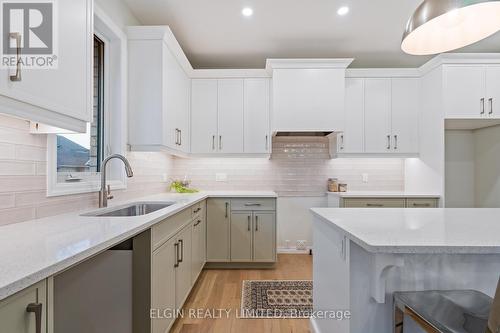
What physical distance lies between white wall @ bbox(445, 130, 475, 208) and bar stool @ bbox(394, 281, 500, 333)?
9.96ft

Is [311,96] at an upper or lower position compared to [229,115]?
upper

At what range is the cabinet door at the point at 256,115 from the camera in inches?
143

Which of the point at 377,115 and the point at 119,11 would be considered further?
the point at 377,115

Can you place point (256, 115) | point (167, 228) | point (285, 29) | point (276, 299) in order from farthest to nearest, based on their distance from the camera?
point (256, 115) → point (285, 29) → point (276, 299) → point (167, 228)

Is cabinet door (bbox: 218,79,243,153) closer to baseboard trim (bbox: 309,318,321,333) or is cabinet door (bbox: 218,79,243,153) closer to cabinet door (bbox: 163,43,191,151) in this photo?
cabinet door (bbox: 163,43,191,151)

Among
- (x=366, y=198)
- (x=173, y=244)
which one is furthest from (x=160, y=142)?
(x=366, y=198)

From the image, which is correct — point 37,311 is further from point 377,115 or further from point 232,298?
point 377,115

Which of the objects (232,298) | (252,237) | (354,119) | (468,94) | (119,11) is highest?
(119,11)

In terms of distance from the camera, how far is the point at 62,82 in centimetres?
123

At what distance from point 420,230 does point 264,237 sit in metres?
2.25

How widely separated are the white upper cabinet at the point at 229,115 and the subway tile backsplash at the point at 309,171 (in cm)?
44

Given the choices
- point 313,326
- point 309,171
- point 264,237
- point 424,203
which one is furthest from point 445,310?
point 309,171

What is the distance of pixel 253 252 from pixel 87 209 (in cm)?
195

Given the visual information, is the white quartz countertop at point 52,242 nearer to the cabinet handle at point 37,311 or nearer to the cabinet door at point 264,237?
the cabinet handle at point 37,311
